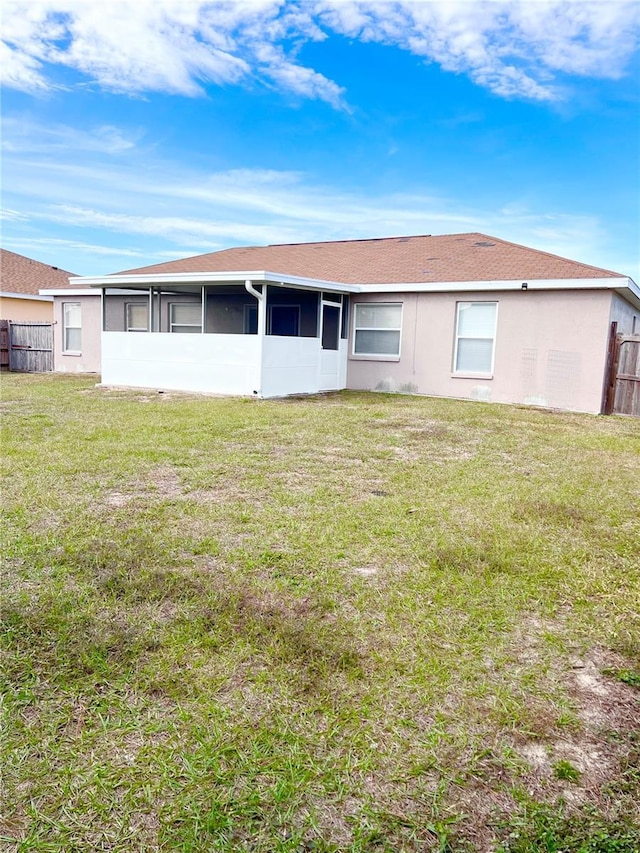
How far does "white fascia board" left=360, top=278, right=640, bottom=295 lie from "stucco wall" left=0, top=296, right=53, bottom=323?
1482 centimetres

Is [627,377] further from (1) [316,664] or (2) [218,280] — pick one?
(1) [316,664]

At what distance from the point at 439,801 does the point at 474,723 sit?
0.43m

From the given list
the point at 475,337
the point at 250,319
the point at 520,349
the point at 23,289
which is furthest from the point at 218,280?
the point at 23,289

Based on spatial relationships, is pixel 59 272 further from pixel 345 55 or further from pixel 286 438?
pixel 286 438

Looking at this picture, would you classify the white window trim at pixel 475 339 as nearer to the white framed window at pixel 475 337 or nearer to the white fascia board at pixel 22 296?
the white framed window at pixel 475 337

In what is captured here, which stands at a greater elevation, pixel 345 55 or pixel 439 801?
pixel 345 55

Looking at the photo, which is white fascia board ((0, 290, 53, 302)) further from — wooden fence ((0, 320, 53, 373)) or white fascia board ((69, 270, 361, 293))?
white fascia board ((69, 270, 361, 293))

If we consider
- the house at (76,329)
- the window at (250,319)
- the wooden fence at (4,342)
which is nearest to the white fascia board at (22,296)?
the wooden fence at (4,342)

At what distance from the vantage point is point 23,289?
23234mm

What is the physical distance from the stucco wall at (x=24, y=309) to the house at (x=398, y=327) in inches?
380

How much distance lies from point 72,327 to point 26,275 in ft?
25.1

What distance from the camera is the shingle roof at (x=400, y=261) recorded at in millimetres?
13125

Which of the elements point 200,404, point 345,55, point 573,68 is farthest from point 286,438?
point 573,68

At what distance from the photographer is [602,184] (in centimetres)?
1825
